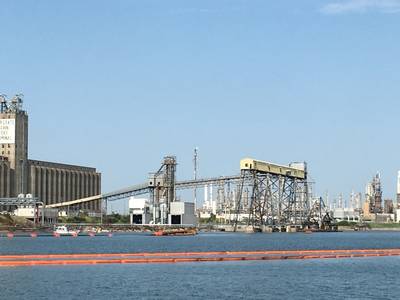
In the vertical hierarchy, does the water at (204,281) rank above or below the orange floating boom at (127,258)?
below

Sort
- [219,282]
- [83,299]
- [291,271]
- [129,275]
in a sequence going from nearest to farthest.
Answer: [83,299], [219,282], [129,275], [291,271]

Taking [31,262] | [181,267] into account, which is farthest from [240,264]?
[31,262]

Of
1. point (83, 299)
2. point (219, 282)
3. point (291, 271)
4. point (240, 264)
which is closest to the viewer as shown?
point (83, 299)

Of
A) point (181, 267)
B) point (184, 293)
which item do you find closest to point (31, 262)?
point (181, 267)

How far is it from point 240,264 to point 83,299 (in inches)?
1704

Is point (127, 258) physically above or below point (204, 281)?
above

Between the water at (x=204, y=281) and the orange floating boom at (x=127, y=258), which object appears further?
the orange floating boom at (x=127, y=258)

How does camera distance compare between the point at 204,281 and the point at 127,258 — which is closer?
the point at 204,281

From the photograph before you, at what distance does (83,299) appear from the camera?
247 ft

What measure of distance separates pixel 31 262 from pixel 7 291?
3139 cm

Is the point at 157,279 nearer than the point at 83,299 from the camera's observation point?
No

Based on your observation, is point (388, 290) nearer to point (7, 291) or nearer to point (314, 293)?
point (314, 293)

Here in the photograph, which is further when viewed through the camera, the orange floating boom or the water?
the orange floating boom

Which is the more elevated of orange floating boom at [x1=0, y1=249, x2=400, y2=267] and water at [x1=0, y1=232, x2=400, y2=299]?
orange floating boom at [x1=0, y1=249, x2=400, y2=267]
